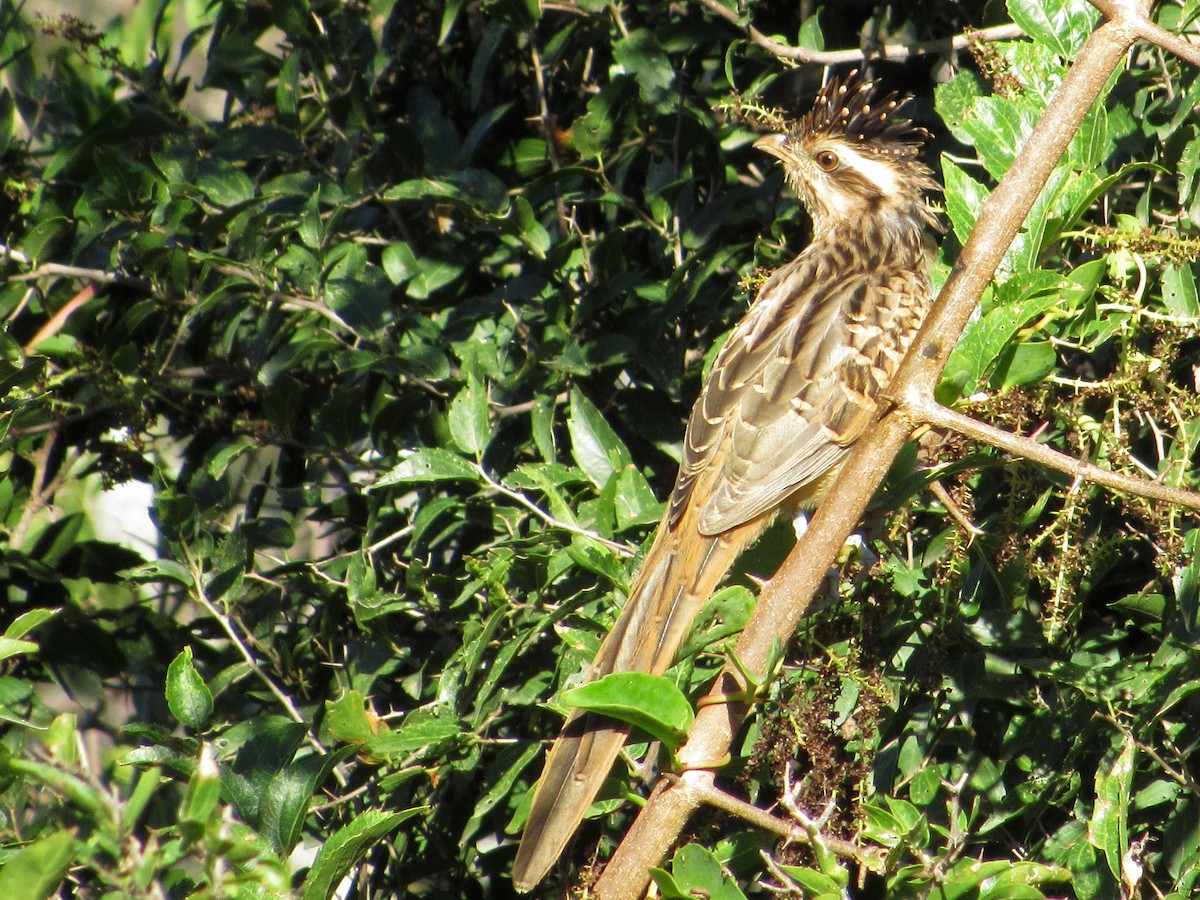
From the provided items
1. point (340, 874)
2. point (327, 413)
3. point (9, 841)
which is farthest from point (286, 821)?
point (327, 413)

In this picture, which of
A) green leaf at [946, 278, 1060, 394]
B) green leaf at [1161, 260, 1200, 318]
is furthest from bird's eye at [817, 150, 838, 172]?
green leaf at [946, 278, 1060, 394]

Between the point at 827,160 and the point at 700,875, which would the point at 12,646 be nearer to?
the point at 700,875

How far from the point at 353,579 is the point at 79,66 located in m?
2.21

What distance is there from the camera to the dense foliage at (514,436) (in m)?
2.61

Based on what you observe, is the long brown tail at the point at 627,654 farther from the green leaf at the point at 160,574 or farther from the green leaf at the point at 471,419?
the green leaf at the point at 160,574

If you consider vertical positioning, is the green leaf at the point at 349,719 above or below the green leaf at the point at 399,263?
below

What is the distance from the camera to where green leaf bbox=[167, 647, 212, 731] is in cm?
246

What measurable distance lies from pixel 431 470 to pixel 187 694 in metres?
0.84

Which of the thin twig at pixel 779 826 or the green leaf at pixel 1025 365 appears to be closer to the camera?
the thin twig at pixel 779 826

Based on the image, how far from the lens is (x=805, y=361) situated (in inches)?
142

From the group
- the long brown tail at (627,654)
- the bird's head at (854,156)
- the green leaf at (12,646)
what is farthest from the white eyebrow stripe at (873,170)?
the green leaf at (12,646)

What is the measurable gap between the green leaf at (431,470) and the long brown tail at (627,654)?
0.52m

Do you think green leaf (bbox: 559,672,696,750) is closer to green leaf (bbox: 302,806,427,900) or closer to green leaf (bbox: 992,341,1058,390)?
green leaf (bbox: 302,806,427,900)

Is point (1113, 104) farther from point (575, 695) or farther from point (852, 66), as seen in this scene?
point (575, 695)
